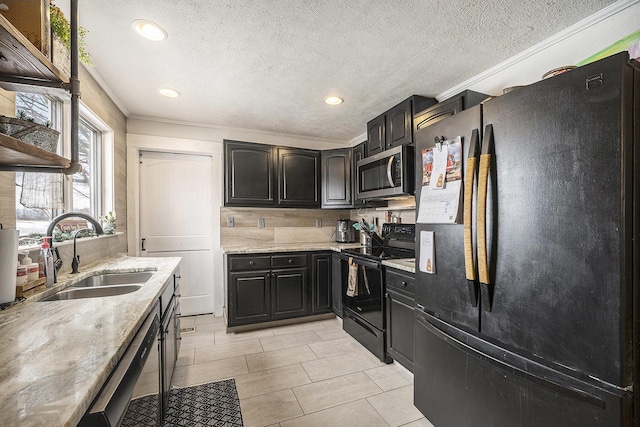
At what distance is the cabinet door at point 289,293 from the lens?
10.3ft

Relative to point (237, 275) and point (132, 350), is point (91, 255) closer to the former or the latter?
point (237, 275)

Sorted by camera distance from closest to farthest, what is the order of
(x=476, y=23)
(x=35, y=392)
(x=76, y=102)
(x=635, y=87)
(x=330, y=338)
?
(x=35, y=392)
(x=635, y=87)
(x=76, y=102)
(x=476, y=23)
(x=330, y=338)

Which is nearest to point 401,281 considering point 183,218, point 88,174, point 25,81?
point 25,81

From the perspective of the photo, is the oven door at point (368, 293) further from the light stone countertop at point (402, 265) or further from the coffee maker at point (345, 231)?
the coffee maker at point (345, 231)

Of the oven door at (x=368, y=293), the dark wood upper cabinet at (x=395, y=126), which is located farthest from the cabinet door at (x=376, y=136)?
the oven door at (x=368, y=293)

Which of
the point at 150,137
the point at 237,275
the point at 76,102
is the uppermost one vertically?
the point at 150,137

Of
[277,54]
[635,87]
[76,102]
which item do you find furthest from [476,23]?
[76,102]

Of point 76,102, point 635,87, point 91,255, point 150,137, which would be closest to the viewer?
point 635,87

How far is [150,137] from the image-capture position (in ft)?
10.6

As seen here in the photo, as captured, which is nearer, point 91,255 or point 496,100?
point 496,100

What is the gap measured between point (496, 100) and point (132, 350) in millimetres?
1695

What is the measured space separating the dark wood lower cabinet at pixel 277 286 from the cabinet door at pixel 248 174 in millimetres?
721

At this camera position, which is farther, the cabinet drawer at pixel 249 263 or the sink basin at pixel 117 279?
the cabinet drawer at pixel 249 263

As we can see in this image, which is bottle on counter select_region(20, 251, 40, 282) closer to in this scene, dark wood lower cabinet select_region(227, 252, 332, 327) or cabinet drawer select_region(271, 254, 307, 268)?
dark wood lower cabinet select_region(227, 252, 332, 327)
